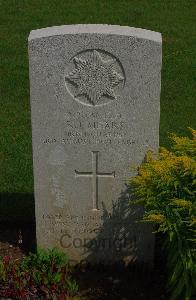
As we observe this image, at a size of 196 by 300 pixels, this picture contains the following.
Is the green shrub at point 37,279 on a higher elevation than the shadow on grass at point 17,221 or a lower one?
lower

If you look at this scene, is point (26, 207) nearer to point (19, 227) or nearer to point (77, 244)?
point (19, 227)

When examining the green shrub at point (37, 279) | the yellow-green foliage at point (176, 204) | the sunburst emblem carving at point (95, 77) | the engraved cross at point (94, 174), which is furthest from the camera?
the engraved cross at point (94, 174)

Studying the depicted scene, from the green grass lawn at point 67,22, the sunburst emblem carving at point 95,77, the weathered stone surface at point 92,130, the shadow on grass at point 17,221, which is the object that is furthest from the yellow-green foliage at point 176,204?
the green grass lawn at point 67,22

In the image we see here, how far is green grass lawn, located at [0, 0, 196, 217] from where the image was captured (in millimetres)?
7721

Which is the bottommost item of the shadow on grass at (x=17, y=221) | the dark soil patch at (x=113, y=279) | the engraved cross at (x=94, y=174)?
the dark soil patch at (x=113, y=279)

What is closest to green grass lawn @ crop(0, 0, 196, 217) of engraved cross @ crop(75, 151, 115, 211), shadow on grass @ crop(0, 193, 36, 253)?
shadow on grass @ crop(0, 193, 36, 253)

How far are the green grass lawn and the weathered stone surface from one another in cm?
135

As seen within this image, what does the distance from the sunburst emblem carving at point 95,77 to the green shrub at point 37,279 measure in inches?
54.1

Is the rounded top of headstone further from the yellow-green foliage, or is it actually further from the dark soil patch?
the dark soil patch

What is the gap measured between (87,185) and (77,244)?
0.60 metres

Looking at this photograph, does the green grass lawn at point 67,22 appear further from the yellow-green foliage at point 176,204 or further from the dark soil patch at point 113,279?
the yellow-green foliage at point 176,204

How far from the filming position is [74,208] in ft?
18.5

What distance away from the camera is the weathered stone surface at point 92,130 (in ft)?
16.3

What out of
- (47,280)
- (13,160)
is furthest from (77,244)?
(13,160)
